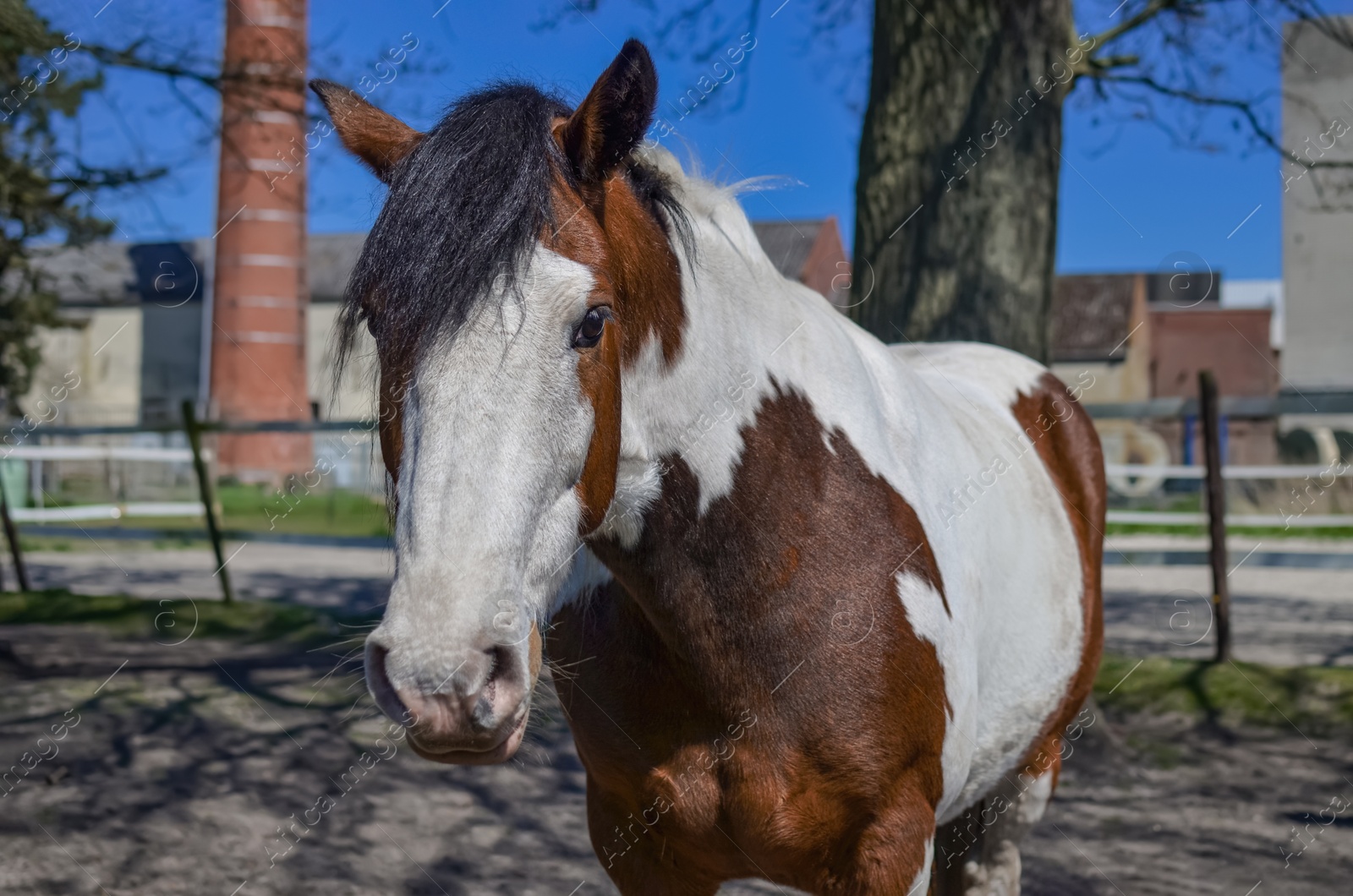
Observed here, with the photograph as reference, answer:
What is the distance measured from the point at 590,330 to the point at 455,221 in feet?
0.86

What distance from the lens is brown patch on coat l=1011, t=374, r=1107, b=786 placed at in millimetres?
3322

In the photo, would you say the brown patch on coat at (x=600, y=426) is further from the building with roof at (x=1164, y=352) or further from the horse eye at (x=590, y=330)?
the building with roof at (x=1164, y=352)

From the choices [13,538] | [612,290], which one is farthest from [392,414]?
[13,538]

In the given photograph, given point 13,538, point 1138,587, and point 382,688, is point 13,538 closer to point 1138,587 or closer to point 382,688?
point 382,688

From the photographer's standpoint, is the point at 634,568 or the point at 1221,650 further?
the point at 1221,650

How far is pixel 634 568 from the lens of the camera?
2.00 meters

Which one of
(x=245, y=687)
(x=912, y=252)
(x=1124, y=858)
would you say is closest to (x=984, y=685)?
(x=1124, y=858)

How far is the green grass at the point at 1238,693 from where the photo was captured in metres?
5.24

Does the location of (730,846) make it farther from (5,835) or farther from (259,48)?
(259,48)

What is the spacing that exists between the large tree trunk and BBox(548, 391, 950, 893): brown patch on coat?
2.93 meters

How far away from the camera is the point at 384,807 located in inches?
178

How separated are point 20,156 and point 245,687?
429 centimetres

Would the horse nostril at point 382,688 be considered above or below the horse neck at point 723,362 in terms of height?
below

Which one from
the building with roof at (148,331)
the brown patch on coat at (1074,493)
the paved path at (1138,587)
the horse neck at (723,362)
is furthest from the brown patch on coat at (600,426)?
the building with roof at (148,331)
